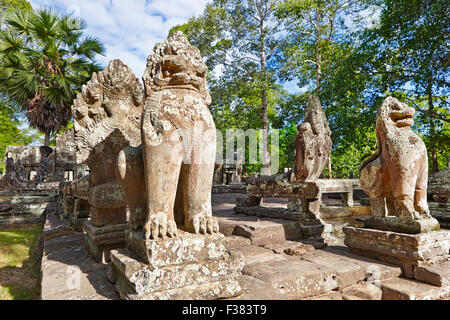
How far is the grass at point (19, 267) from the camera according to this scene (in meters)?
2.77

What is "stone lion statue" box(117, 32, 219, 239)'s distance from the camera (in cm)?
201

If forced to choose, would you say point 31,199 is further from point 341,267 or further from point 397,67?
point 397,67

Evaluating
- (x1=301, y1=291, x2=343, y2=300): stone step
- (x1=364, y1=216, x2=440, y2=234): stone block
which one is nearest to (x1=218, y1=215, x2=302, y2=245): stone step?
(x1=364, y1=216, x2=440, y2=234): stone block

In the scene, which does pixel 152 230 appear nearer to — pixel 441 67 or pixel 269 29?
pixel 441 67

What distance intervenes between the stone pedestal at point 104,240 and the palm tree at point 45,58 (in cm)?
1050

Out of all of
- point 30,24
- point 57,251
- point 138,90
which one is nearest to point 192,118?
point 138,90

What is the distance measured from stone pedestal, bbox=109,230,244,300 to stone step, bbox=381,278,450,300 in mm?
1397

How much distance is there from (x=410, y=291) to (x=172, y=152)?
88.1 inches

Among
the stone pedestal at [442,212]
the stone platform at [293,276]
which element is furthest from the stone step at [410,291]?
the stone pedestal at [442,212]

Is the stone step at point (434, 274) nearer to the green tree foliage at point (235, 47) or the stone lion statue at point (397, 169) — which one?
the stone lion statue at point (397, 169)

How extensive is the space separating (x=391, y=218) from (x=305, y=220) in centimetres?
122

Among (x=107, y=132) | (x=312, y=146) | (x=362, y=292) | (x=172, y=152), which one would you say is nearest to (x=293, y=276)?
(x=362, y=292)

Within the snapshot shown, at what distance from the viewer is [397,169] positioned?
112 inches

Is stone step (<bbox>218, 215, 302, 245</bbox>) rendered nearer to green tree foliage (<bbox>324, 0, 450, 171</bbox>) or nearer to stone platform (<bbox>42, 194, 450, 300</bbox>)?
stone platform (<bbox>42, 194, 450, 300</bbox>)
